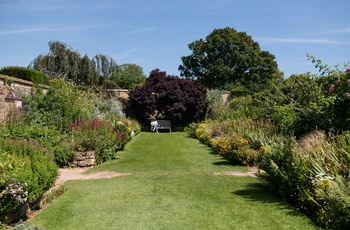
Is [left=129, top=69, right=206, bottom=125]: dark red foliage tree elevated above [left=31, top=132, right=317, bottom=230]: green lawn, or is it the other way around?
Result: [left=129, top=69, right=206, bottom=125]: dark red foliage tree

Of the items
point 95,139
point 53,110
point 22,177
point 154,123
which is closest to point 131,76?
point 154,123

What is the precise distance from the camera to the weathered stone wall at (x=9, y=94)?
10.6 meters

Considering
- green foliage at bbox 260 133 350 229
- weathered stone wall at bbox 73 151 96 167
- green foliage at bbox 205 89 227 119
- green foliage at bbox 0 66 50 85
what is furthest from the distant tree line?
green foliage at bbox 260 133 350 229

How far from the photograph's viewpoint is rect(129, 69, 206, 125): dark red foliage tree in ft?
73.3

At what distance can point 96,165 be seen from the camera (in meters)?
10.2

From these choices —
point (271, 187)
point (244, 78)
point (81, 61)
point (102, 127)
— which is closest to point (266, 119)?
point (102, 127)

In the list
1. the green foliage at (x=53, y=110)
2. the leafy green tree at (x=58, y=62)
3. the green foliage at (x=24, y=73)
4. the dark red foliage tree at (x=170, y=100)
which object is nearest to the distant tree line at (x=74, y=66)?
the leafy green tree at (x=58, y=62)

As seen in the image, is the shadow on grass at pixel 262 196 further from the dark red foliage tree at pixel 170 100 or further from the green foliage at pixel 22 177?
the dark red foliage tree at pixel 170 100

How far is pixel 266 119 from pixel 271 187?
775cm

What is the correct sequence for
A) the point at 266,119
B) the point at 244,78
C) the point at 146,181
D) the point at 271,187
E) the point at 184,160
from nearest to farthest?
the point at 271,187
the point at 146,181
the point at 184,160
the point at 266,119
the point at 244,78

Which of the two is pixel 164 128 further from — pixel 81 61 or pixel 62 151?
pixel 62 151

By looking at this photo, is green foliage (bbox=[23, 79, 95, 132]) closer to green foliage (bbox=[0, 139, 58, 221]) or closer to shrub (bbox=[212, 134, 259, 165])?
green foliage (bbox=[0, 139, 58, 221])

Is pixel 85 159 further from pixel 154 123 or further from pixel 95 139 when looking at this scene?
pixel 154 123

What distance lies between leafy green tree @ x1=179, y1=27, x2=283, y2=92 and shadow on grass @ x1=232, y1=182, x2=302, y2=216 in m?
31.4
